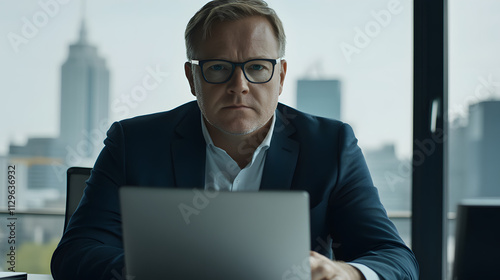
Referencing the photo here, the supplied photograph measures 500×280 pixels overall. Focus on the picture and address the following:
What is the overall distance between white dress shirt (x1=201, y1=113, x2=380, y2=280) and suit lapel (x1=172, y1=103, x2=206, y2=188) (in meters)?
0.03

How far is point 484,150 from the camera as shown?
248cm

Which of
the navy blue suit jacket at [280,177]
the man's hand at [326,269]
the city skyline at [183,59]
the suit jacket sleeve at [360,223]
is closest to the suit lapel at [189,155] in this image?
the navy blue suit jacket at [280,177]

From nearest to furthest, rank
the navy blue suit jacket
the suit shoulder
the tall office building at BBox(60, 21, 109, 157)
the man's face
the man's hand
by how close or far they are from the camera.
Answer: the man's hand, the navy blue suit jacket, the man's face, the suit shoulder, the tall office building at BBox(60, 21, 109, 157)

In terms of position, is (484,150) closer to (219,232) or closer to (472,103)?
(472,103)

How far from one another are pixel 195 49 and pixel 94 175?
0.52 metres

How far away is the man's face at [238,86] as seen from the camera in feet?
4.90

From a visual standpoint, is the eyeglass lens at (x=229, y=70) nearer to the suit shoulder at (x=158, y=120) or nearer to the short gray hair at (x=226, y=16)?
the short gray hair at (x=226, y=16)

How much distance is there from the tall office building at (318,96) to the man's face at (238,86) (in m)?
1.10

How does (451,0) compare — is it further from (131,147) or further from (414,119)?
(131,147)

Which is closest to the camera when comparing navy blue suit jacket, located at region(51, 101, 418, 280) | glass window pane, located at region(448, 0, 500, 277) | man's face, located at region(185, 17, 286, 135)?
navy blue suit jacket, located at region(51, 101, 418, 280)

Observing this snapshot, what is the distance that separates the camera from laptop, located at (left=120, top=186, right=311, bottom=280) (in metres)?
0.85

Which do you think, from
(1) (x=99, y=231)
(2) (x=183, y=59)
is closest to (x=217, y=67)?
(1) (x=99, y=231)

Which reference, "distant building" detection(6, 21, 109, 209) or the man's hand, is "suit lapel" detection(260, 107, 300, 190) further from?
"distant building" detection(6, 21, 109, 209)

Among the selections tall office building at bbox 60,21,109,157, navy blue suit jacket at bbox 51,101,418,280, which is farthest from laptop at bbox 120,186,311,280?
tall office building at bbox 60,21,109,157
